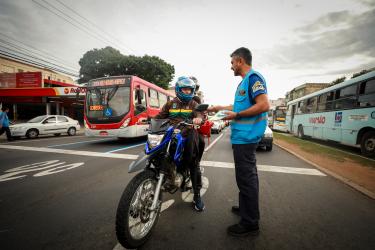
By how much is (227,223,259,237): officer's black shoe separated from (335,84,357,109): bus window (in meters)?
8.59

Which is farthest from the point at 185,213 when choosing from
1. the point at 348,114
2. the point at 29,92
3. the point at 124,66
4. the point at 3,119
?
the point at 124,66

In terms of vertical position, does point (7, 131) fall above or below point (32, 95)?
below

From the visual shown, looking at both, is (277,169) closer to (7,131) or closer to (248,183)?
(248,183)

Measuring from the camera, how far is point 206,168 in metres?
4.75

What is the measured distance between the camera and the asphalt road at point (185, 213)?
1880mm

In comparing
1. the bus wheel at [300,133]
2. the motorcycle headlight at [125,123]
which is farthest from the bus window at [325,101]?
the motorcycle headlight at [125,123]

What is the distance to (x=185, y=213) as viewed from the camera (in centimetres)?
246

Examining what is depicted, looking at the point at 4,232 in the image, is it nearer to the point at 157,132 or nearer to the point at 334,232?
the point at 157,132

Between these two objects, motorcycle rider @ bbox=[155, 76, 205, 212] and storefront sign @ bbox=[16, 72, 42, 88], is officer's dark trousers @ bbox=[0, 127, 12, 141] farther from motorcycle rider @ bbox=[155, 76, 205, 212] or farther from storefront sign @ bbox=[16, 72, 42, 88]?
storefront sign @ bbox=[16, 72, 42, 88]

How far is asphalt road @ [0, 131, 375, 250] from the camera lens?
6.17 feet

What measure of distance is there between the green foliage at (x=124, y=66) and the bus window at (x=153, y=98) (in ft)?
71.1

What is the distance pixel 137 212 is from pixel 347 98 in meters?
10.2

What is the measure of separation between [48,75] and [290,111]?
47.5m

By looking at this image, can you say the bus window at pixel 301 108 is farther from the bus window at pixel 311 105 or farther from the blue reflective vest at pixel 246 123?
the blue reflective vest at pixel 246 123
